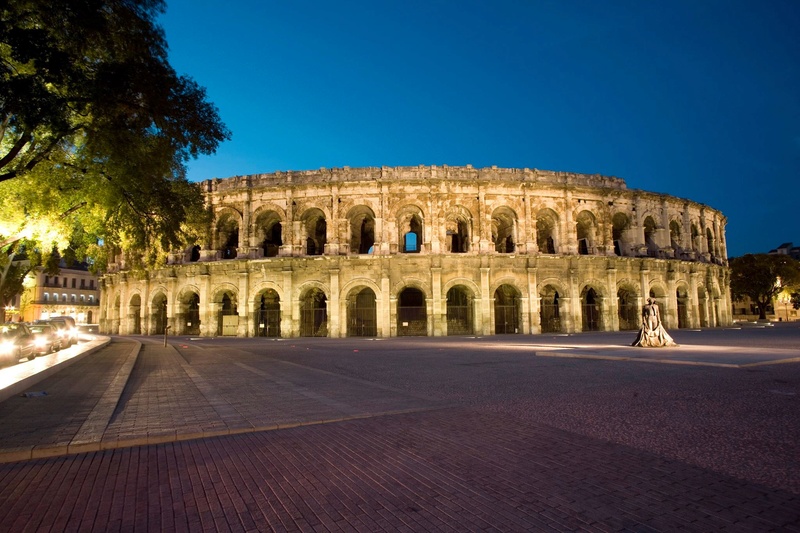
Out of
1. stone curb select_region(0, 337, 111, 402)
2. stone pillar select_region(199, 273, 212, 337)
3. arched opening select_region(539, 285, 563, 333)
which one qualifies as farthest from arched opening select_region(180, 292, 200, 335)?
arched opening select_region(539, 285, 563, 333)

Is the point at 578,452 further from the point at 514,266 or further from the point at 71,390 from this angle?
the point at 514,266

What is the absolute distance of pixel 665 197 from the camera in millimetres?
31969

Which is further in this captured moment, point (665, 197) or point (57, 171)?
point (665, 197)

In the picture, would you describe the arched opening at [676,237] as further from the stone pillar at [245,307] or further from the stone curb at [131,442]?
the stone curb at [131,442]

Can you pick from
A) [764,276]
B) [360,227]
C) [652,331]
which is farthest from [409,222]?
[764,276]

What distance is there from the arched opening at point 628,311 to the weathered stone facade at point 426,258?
9 cm

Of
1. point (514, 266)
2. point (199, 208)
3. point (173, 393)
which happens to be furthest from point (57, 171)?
point (514, 266)

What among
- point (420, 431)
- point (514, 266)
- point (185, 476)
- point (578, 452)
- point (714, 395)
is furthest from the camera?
point (514, 266)

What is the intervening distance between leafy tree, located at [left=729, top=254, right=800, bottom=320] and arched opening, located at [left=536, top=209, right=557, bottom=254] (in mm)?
35998

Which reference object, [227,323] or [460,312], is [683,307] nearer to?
[460,312]

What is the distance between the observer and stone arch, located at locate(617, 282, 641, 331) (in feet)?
100

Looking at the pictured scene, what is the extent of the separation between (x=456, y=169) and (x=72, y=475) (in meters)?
26.6

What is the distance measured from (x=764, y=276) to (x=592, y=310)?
34268 mm

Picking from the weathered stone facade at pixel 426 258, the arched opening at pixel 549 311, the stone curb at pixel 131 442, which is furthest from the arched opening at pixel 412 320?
the stone curb at pixel 131 442
